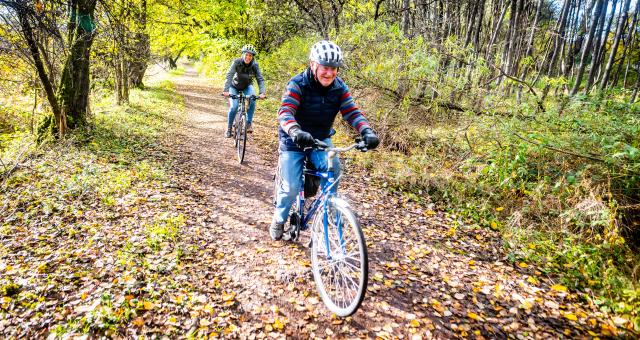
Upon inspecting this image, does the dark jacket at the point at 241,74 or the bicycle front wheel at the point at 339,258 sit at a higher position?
the dark jacket at the point at 241,74

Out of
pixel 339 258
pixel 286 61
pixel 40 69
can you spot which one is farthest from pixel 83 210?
pixel 286 61

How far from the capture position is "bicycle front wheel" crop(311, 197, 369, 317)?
291 centimetres

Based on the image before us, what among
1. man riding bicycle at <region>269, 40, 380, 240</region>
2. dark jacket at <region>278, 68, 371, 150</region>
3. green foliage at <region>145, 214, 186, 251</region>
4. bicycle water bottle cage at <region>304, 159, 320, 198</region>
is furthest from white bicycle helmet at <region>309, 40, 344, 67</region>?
green foliage at <region>145, 214, 186, 251</region>

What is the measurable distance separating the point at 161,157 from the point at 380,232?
18.9 ft

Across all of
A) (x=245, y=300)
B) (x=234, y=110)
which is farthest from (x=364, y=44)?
(x=245, y=300)

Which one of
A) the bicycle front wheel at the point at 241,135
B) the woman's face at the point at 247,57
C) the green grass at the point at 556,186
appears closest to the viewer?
the green grass at the point at 556,186

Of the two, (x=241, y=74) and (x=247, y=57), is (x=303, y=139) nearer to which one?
(x=247, y=57)

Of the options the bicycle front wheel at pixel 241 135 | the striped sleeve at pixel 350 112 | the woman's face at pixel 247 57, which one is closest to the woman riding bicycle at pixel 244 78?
the woman's face at pixel 247 57

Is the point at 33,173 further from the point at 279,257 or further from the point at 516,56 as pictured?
the point at 516,56

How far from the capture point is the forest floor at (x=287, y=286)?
126 inches

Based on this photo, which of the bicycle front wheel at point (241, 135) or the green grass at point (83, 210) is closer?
the green grass at point (83, 210)

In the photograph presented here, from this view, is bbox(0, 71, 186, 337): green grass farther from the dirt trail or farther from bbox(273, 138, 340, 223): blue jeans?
bbox(273, 138, 340, 223): blue jeans

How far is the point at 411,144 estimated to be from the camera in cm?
842

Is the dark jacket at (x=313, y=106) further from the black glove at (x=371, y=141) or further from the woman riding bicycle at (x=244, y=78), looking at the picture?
the woman riding bicycle at (x=244, y=78)
